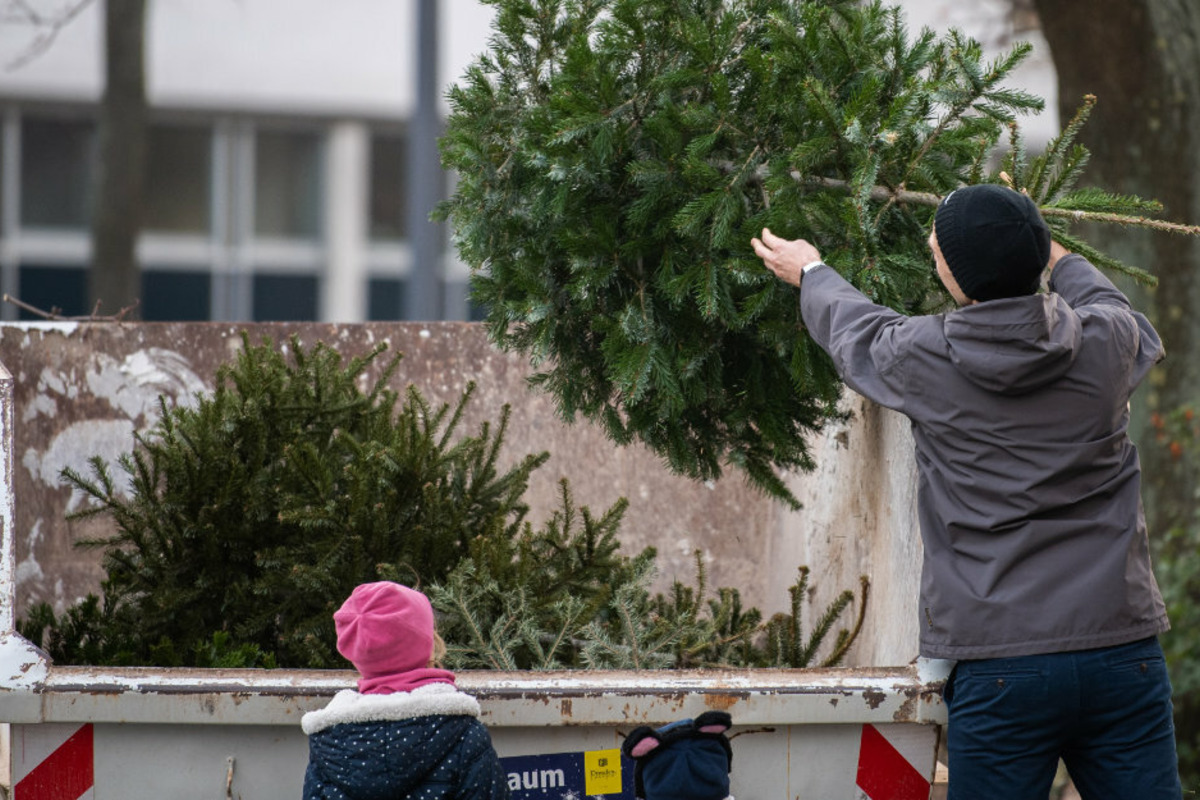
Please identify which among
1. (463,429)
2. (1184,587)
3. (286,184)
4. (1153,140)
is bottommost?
(1184,587)

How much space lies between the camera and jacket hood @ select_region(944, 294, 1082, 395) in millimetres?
2334

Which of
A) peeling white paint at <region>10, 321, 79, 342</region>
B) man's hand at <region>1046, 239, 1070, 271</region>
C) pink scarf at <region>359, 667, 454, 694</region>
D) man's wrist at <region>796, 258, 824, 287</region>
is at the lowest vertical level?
pink scarf at <region>359, 667, 454, 694</region>

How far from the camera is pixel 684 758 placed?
2359 mm

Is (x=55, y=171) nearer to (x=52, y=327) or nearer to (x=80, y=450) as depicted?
(x=52, y=327)

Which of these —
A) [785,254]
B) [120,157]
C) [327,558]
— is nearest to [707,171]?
[785,254]

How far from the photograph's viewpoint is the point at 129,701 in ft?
8.18

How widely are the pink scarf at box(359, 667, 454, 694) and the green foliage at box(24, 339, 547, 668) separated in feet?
2.30

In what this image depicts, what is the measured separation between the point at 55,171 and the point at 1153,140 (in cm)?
1276

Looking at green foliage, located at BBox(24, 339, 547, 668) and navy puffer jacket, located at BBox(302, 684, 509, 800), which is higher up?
green foliage, located at BBox(24, 339, 547, 668)

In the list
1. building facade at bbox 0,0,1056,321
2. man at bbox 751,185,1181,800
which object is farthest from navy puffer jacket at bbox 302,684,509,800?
building facade at bbox 0,0,1056,321

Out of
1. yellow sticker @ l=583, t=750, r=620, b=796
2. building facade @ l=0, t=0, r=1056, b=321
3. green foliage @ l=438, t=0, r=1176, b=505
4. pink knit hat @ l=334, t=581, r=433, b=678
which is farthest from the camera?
building facade @ l=0, t=0, r=1056, b=321

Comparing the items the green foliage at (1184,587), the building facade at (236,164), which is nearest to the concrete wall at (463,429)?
the green foliage at (1184,587)

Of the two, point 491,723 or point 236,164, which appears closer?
point 491,723

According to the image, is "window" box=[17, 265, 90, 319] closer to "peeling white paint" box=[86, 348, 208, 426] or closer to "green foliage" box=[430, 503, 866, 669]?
"peeling white paint" box=[86, 348, 208, 426]
